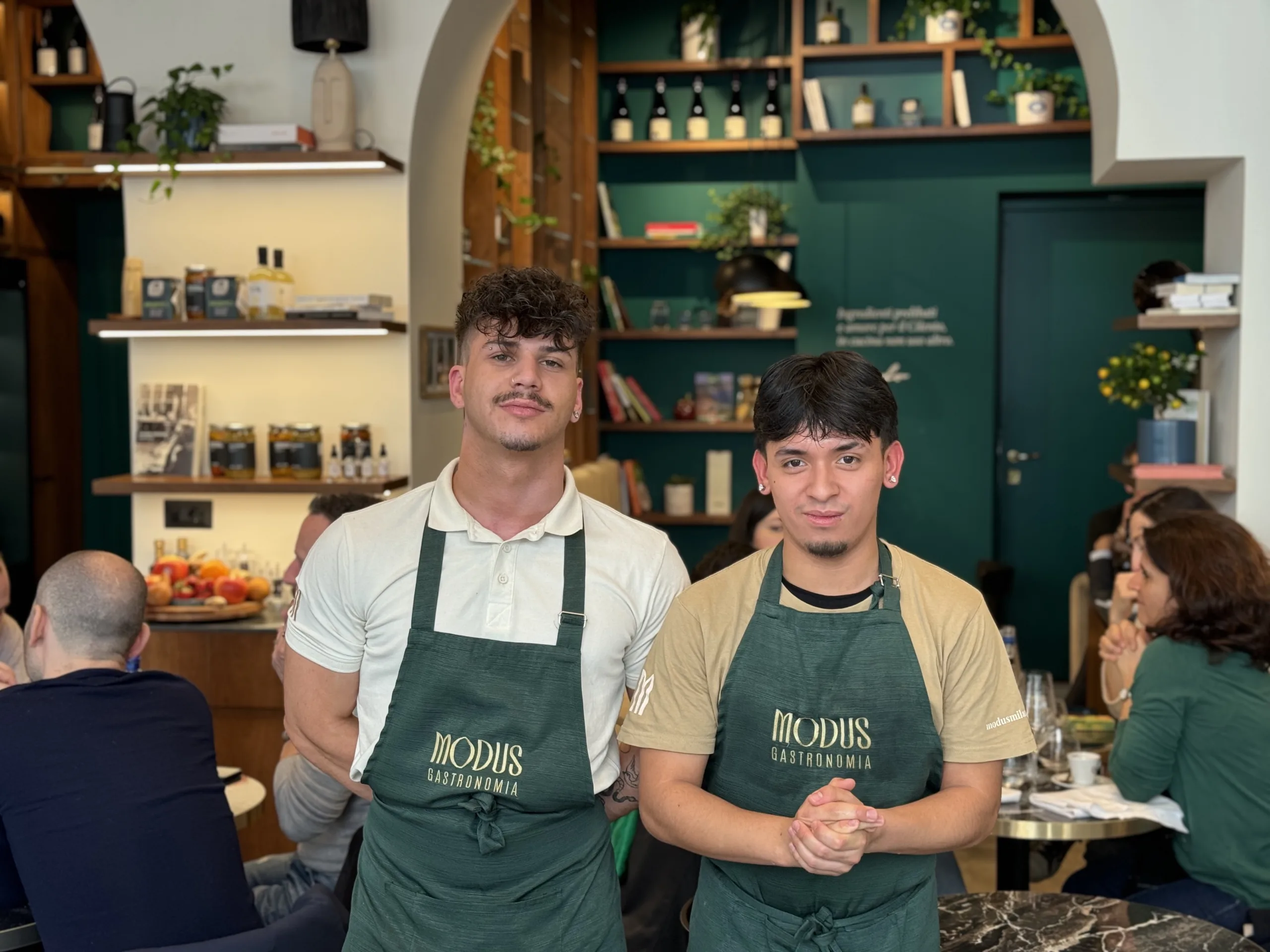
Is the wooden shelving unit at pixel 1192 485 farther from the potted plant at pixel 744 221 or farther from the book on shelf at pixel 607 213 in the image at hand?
the book on shelf at pixel 607 213

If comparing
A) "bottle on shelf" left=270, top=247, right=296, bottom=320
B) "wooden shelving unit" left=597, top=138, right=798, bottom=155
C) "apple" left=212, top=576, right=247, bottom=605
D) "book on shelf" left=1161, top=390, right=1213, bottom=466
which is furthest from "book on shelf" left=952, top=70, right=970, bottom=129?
"apple" left=212, top=576, right=247, bottom=605

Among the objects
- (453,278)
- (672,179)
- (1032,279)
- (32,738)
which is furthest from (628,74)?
(32,738)

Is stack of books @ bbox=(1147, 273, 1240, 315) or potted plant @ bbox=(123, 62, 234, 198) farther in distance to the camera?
potted plant @ bbox=(123, 62, 234, 198)

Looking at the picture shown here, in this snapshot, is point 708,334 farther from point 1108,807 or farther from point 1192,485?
point 1108,807

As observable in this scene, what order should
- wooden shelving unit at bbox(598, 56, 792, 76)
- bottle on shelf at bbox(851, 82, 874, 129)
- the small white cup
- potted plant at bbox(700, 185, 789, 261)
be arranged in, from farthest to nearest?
1. wooden shelving unit at bbox(598, 56, 792, 76)
2. potted plant at bbox(700, 185, 789, 261)
3. bottle on shelf at bbox(851, 82, 874, 129)
4. the small white cup

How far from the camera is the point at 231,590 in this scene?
14.1 feet

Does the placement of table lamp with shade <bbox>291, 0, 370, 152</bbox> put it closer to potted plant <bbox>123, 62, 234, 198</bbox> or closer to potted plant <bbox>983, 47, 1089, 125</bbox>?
potted plant <bbox>123, 62, 234, 198</bbox>

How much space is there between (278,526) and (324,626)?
266 cm

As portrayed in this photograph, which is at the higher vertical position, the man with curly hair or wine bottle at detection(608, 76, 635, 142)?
wine bottle at detection(608, 76, 635, 142)

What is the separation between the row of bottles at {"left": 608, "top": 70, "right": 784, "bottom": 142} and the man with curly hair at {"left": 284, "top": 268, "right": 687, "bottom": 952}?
5761 mm

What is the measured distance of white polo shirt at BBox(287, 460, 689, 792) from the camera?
1.96 metres

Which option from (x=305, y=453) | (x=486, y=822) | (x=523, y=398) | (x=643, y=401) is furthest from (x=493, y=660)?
(x=643, y=401)

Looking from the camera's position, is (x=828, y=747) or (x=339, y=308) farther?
(x=339, y=308)

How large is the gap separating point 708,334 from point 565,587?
18.8 feet
